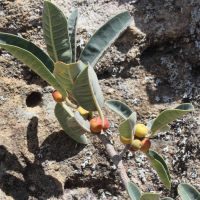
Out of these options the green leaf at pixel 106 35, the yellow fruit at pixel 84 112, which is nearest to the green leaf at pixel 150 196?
the yellow fruit at pixel 84 112

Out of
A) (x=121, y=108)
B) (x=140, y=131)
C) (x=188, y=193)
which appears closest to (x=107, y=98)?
(x=121, y=108)

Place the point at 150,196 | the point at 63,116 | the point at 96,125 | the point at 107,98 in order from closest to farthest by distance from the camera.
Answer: the point at 150,196 → the point at 96,125 → the point at 63,116 → the point at 107,98

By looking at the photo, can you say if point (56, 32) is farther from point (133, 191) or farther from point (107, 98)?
point (133, 191)

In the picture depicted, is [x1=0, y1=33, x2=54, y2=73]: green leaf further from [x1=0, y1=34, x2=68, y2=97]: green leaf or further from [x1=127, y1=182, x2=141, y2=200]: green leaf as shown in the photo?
[x1=127, y1=182, x2=141, y2=200]: green leaf

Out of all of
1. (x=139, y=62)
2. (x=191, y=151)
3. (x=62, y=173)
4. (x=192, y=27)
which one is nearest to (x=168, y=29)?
(x=192, y=27)

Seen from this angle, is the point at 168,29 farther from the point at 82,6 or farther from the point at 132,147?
the point at 132,147

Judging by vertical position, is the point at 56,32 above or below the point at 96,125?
above
